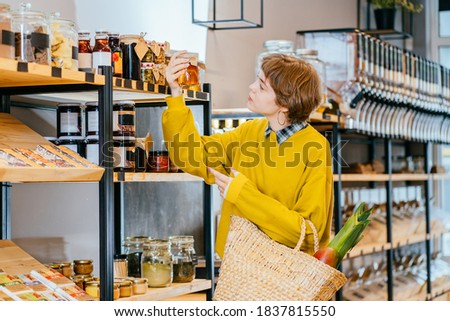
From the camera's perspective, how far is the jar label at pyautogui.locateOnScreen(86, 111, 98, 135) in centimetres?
267

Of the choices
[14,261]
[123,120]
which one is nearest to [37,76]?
[123,120]

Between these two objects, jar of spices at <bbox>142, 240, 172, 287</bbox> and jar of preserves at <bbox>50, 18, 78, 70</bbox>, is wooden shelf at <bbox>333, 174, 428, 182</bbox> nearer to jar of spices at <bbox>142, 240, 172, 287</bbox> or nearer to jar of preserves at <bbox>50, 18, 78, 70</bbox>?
jar of spices at <bbox>142, 240, 172, 287</bbox>

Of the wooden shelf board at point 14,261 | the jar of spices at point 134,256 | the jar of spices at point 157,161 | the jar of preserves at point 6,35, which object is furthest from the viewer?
the jar of spices at point 134,256

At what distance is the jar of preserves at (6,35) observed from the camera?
7.19ft

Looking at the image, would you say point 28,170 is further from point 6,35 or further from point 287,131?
point 287,131

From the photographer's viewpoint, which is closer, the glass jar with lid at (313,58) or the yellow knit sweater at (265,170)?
the yellow knit sweater at (265,170)

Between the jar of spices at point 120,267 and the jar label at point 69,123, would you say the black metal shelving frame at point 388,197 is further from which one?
the jar label at point 69,123

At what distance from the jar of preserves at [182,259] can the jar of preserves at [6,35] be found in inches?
45.2

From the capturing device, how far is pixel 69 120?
2742 mm

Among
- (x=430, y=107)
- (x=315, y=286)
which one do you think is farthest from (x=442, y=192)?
(x=315, y=286)

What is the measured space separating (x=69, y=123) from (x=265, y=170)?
2.20 ft

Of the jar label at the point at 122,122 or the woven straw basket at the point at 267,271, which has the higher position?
the jar label at the point at 122,122

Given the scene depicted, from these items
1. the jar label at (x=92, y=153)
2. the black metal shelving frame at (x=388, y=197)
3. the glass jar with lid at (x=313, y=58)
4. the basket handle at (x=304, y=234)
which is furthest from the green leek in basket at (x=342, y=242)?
the black metal shelving frame at (x=388, y=197)

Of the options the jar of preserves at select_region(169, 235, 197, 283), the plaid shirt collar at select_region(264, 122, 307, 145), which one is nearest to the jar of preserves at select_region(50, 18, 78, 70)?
the plaid shirt collar at select_region(264, 122, 307, 145)
